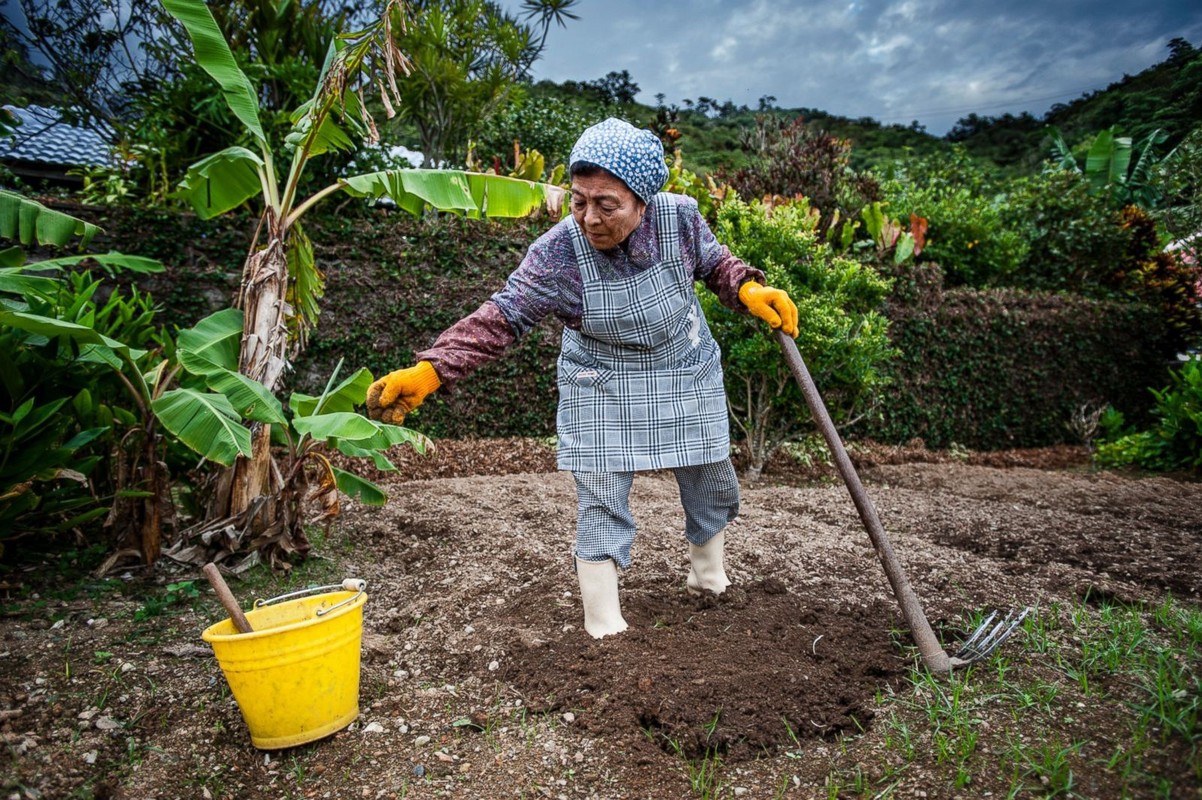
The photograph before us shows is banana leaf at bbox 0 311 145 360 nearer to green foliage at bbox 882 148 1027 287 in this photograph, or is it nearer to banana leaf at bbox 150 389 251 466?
banana leaf at bbox 150 389 251 466

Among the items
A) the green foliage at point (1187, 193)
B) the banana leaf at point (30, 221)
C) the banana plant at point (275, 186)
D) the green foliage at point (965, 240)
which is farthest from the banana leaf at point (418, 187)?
the green foliage at point (1187, 193)

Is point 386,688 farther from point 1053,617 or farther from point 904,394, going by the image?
point 904,394

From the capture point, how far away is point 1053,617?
8.61 ft

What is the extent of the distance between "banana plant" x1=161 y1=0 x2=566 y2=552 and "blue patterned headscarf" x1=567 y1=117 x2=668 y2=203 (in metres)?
1.48

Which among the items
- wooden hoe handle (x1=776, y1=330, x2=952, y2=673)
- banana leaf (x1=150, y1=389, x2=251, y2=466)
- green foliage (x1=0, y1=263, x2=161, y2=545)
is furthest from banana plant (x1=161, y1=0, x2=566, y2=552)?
wooden hoe handle (x1=776, y1=330, x2=952, y2=673)

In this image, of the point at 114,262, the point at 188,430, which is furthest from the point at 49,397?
the point at 188,430

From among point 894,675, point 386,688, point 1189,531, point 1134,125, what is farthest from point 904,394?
point 1134,125

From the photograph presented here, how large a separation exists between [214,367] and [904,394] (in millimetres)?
6746

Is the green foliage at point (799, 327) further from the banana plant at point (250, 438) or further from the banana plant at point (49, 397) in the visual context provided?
the banana plant at point (49, 397)

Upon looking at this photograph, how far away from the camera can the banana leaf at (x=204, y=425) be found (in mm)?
2645

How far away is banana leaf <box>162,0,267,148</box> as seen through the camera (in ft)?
11.1

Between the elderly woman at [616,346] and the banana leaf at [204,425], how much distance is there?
2.20 feet

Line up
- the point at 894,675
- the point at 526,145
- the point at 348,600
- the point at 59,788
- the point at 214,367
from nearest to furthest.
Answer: the point at 59,788, the point at 348,600, the point at 894,675, the point at 214,367, the point at 526,145

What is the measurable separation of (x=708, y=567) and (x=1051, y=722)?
1.31 m
